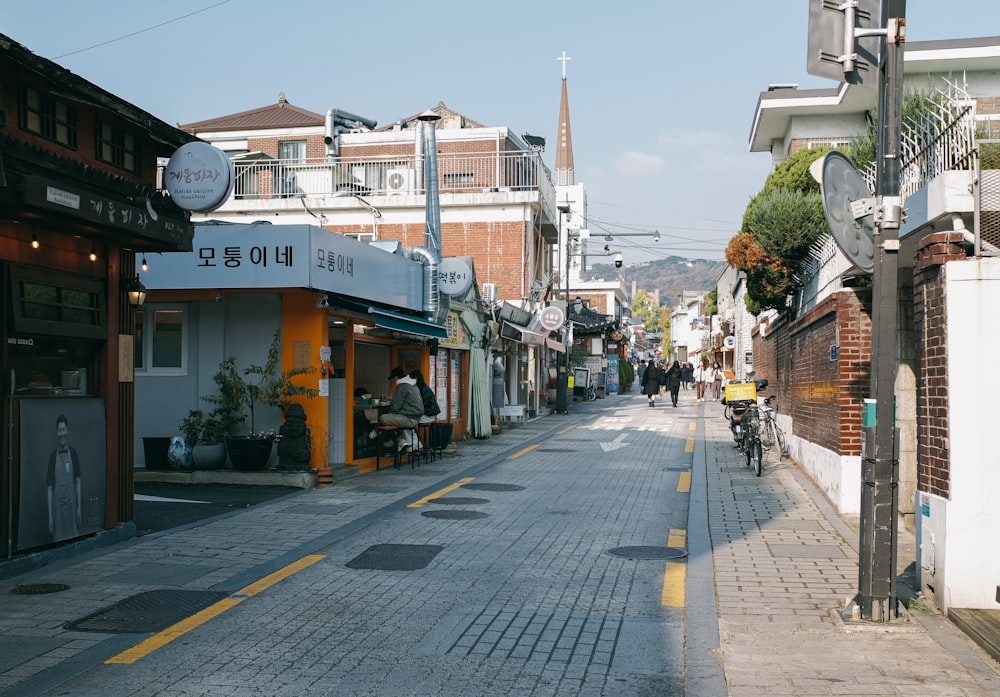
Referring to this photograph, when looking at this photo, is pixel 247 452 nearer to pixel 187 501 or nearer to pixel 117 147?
pixel 187 501

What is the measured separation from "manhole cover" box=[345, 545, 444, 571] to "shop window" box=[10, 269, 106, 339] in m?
3.45

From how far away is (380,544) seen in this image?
9891 millimetres

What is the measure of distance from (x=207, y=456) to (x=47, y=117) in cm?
712

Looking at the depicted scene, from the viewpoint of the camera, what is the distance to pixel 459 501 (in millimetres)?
13039

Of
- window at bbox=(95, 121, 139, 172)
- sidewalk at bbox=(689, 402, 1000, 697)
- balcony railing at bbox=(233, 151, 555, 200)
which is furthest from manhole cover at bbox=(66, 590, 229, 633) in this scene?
balcony railing at bbox=(233, 151, 555, 200)

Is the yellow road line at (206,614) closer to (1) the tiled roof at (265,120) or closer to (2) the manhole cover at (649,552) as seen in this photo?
(2) the manhole cover at (649,552)

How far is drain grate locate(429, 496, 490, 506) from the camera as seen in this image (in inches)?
505

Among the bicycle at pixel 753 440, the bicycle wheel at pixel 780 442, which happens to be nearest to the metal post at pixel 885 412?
the bicycle at pixel 753 440

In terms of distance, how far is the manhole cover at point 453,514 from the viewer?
38.2ft

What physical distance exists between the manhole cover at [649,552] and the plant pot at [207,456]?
7405mm

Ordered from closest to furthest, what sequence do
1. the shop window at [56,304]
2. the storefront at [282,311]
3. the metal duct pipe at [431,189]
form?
1. the shop window at [56,304]
2. the storefront at [282,311]
3. the metal duct pipe at [431,189]

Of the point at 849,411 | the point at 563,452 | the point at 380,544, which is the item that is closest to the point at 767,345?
the point at 563,452

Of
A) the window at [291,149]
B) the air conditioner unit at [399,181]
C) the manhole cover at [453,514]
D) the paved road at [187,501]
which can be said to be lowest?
the manhole cover at [453,514]

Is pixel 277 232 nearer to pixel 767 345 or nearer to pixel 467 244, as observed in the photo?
pixel 767 345
